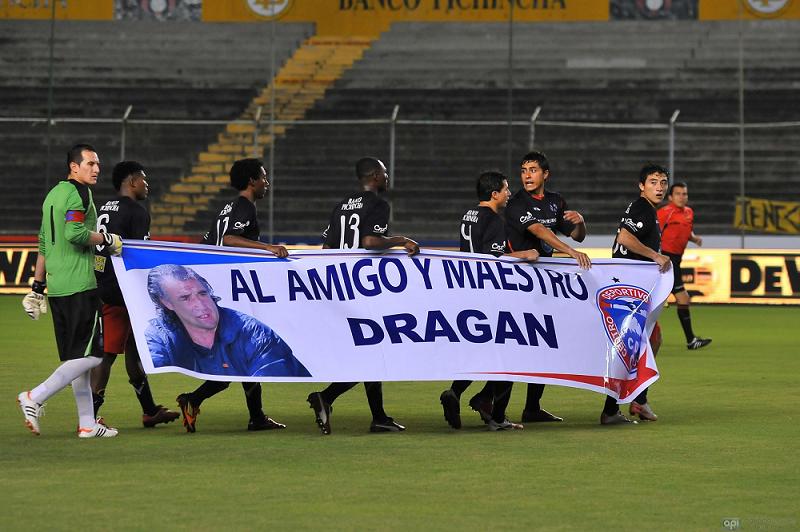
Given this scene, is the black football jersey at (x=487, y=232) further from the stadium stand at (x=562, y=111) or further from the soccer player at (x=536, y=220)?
the stadium stand at (x=562, y=111)

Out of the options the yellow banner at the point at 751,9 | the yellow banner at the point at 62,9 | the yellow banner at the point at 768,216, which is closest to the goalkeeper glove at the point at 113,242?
the yellow banner at the point at 768,216

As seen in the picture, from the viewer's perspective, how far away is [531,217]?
11.5m

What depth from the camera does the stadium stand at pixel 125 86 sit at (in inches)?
1391

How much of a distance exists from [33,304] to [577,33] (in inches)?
1243

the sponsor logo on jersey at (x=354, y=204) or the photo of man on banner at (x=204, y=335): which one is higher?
the sponsor logo on jersey at (x=354, y=204)

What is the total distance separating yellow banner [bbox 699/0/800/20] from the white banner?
2968 cm

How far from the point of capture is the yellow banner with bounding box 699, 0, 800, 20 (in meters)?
40.0

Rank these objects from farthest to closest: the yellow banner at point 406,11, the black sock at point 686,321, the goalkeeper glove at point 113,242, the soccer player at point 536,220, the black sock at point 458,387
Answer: the yellow banner at point 406,11, the black sock at point 686,321, the soccer player at point 536,220, the black sock at point 458,387, the goalkeeper glove at point 113,242

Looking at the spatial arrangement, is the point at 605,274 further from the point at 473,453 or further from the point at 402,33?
the point at 402,33

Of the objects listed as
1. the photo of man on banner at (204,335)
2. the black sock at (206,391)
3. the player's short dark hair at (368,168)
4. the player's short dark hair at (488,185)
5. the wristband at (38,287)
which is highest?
the player's short dark hair at (368,168)

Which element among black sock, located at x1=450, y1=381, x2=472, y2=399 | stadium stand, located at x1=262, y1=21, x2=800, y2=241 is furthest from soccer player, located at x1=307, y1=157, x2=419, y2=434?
stadium stand, located at x1=262, y1=21, x2=800, y2=241

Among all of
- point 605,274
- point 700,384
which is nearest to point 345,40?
point 700,384

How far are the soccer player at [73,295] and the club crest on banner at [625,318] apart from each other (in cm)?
368

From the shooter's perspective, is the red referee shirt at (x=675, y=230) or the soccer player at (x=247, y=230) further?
the red referee shirt at (x=675, y=230)
